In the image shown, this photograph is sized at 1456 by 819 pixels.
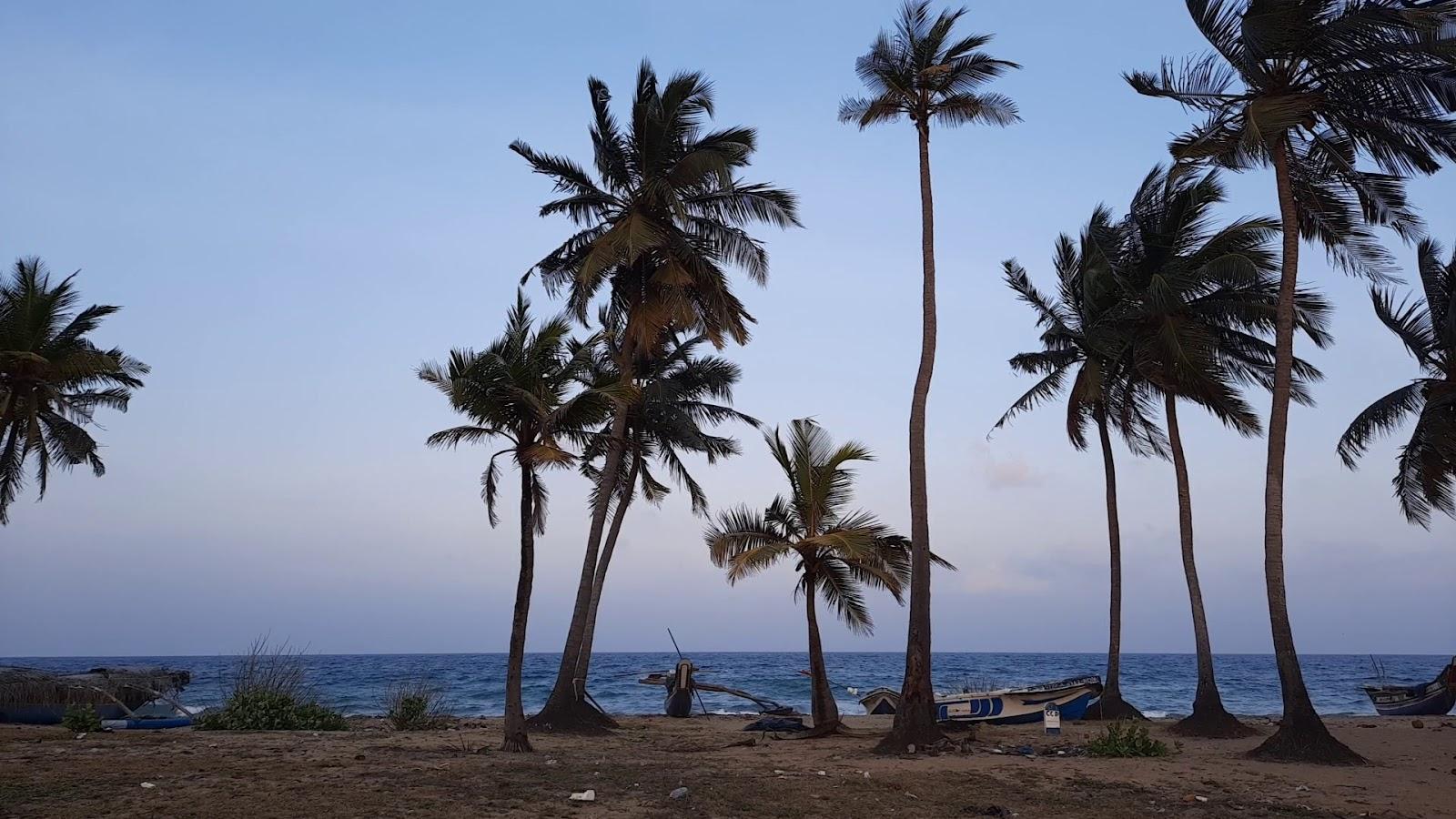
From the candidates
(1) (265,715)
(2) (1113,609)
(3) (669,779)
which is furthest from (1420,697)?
(1) (265,715)

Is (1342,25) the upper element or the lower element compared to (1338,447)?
upper

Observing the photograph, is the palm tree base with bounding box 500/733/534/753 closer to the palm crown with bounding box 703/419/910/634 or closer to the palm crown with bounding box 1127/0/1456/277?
the palm crown with bounding box 703/419/910/634

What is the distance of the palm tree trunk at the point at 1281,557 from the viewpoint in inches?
561

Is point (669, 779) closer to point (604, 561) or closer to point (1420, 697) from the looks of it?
point (604, 561)

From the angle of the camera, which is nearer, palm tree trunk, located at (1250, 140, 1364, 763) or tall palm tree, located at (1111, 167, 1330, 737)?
palm tree trunk, located at (1250, 140, 1364, 763)

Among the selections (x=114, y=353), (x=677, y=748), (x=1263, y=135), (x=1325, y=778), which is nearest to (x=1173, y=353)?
(x=1263, y=135)

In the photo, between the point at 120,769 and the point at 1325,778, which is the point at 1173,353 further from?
the point at 120,769

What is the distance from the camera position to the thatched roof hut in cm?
2189

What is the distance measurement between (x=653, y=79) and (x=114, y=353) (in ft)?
44.3

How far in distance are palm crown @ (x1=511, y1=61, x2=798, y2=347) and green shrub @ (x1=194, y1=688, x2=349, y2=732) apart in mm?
9770

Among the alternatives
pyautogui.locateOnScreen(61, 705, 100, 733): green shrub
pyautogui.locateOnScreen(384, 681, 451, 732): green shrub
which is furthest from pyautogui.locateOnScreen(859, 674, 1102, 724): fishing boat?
pyautogui.locateOnScreen(61, 705, 100, 733): green shrub

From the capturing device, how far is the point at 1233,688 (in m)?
53.9

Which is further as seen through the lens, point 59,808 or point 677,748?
point 677,748

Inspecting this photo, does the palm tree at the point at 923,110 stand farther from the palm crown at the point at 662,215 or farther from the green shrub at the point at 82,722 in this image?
the green shrub at the point at 82,722
